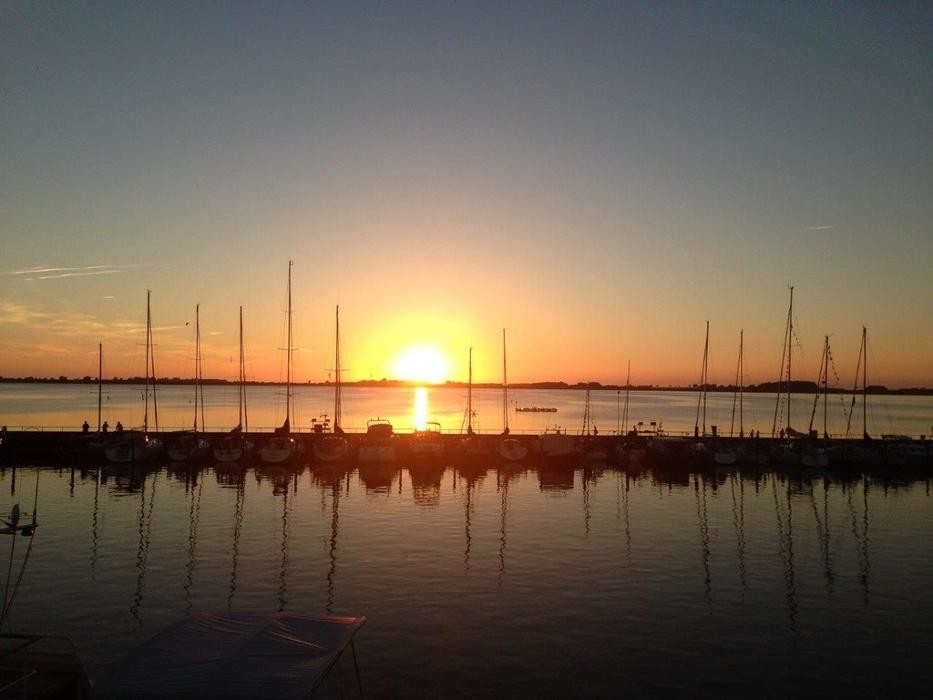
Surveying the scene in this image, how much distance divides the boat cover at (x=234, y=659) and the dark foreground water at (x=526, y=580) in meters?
5.61

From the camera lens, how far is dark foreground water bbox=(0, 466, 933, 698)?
20953 mm

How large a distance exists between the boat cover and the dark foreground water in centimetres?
561

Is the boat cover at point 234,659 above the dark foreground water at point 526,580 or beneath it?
above

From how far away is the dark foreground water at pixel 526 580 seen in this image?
21.0 meters

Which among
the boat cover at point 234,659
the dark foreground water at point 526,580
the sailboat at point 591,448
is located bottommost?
the dark foreground water at point 526,580

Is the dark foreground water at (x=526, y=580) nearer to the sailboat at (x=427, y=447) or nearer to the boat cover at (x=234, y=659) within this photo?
the boat cover at (x=234, y=659)

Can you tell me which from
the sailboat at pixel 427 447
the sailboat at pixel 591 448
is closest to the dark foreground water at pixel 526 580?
the sailboat at pixel 427 447

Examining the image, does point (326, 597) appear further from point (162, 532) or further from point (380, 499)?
point (380, 499)

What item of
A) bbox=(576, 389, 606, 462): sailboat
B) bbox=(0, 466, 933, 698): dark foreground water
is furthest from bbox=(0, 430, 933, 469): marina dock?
bbox=(0, 466, 933, 698): dark foreground water

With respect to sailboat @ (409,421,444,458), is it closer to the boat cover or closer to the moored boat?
the moored boat

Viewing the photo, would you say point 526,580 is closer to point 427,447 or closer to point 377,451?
point 377,451

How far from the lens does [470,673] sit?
20.3 meters

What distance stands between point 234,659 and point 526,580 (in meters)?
19.0

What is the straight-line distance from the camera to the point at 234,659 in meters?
13.1
